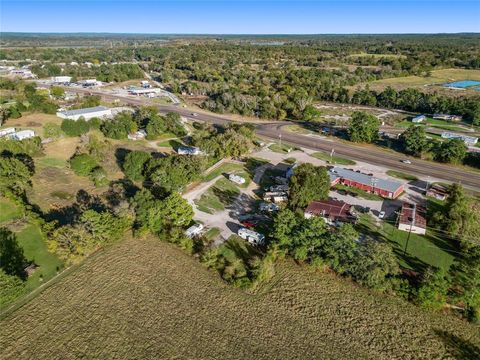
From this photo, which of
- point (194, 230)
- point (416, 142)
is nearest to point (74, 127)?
point (194, 230)

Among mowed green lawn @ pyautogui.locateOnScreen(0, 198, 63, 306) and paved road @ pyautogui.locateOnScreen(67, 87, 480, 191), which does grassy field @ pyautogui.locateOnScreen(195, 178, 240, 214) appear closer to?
mowed green lawn @ pyautogui.locateOnScreen(0, 198, 63, 306)

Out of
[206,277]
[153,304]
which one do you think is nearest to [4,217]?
[153,304]

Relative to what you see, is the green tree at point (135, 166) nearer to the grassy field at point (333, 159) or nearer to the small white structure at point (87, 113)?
the grassy field at point (333, 159)

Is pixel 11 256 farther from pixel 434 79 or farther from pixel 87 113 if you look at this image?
pixel 434 79

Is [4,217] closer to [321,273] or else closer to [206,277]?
[206,277]

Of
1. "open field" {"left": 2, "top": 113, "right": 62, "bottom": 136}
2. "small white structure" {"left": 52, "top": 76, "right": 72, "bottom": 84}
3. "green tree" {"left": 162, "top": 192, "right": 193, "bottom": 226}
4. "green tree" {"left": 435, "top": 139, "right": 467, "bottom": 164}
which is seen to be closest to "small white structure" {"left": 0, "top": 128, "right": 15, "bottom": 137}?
"open field" {"left": 2, "top": 113, "right": 62, "bottom": 136}

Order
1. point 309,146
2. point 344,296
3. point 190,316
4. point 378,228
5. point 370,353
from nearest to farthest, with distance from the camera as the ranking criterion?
point 370,353, point 190,316, point 344,296, point 378,228, point 309,146
